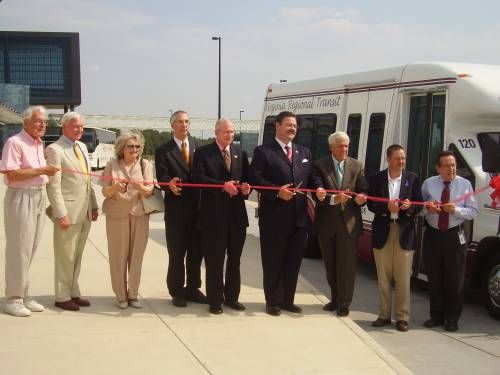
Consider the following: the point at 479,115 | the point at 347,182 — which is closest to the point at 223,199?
the point at 347,182

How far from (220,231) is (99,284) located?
1.92 metres

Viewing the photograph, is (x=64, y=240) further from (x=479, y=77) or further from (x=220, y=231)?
(x=479, y=77)

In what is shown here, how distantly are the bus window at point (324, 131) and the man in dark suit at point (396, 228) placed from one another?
3524 mm

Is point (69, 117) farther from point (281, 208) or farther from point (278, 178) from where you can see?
point (281, 208)

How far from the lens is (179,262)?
6348 millimetres

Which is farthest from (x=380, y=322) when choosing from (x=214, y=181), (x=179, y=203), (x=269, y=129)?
(x=269, y=129)

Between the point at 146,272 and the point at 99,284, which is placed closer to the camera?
the point at 99,284

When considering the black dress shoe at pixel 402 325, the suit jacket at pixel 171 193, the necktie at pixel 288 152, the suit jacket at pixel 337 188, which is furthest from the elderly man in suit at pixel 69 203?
the black dress shoe at pixel 402 325

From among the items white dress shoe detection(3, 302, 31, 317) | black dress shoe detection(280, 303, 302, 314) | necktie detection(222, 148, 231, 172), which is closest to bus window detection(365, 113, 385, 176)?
black dress shoe detection(280, 303, 302, 314)

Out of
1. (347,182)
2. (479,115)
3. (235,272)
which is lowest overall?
(235,272)

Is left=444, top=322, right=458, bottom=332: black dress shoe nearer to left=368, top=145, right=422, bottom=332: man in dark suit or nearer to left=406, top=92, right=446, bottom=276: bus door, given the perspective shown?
left=368, top=145, right=422, bottom=332: man in dark suit

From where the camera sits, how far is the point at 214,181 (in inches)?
239

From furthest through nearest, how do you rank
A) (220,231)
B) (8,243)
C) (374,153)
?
1. (374,153)
2. (220,231)
3. (8,243)

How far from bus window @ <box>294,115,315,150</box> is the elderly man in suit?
5.26 metres
